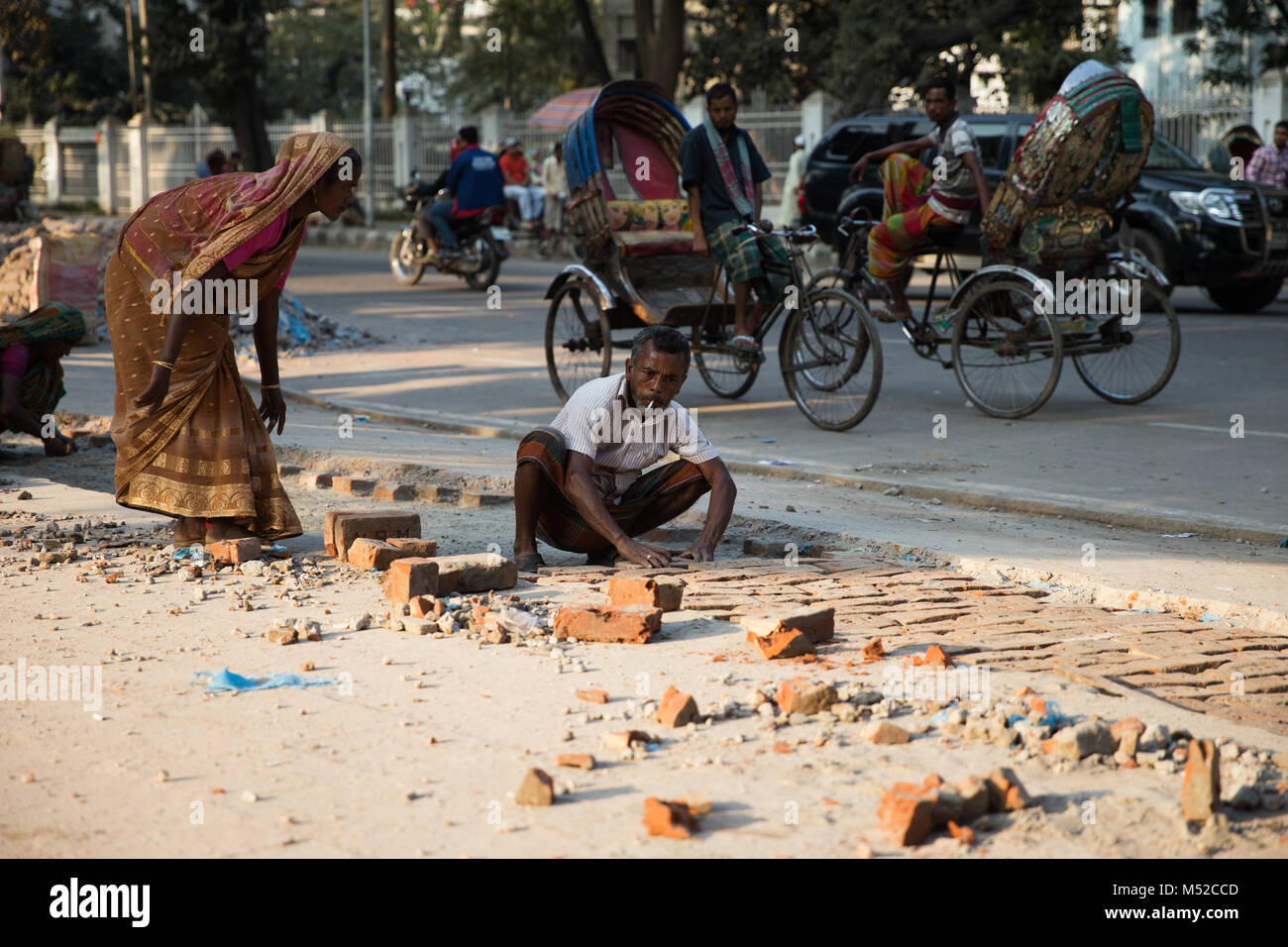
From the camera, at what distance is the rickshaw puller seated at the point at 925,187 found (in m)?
8.59

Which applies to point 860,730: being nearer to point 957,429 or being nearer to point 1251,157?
point 957,429

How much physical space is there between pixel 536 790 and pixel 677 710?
1.95 ft

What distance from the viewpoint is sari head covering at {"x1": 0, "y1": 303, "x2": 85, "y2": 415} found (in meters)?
7.70

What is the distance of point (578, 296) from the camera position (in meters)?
9.52

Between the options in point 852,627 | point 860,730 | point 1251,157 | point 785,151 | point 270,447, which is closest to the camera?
point 860,730

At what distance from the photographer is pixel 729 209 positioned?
8719mm

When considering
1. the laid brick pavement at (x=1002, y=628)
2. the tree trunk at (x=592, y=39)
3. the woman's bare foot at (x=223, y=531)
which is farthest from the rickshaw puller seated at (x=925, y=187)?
the tree trunk at (x=592, y=39)

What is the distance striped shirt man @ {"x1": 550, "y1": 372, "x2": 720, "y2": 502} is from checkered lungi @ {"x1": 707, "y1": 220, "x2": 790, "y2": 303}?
11.1 feet

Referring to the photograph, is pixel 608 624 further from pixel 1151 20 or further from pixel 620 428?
pixel 1151 20

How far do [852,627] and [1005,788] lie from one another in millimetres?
1493

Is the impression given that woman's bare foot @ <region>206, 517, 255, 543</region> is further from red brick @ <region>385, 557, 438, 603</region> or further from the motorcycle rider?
the motorcycle rider

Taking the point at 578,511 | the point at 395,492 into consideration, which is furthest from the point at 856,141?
the point at 578,511

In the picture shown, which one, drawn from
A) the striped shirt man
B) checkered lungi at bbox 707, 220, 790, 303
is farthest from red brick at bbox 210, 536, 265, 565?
checkered lungi at bbox 707, 220, 790, 303

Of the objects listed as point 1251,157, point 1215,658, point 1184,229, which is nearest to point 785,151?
point 1251,157
